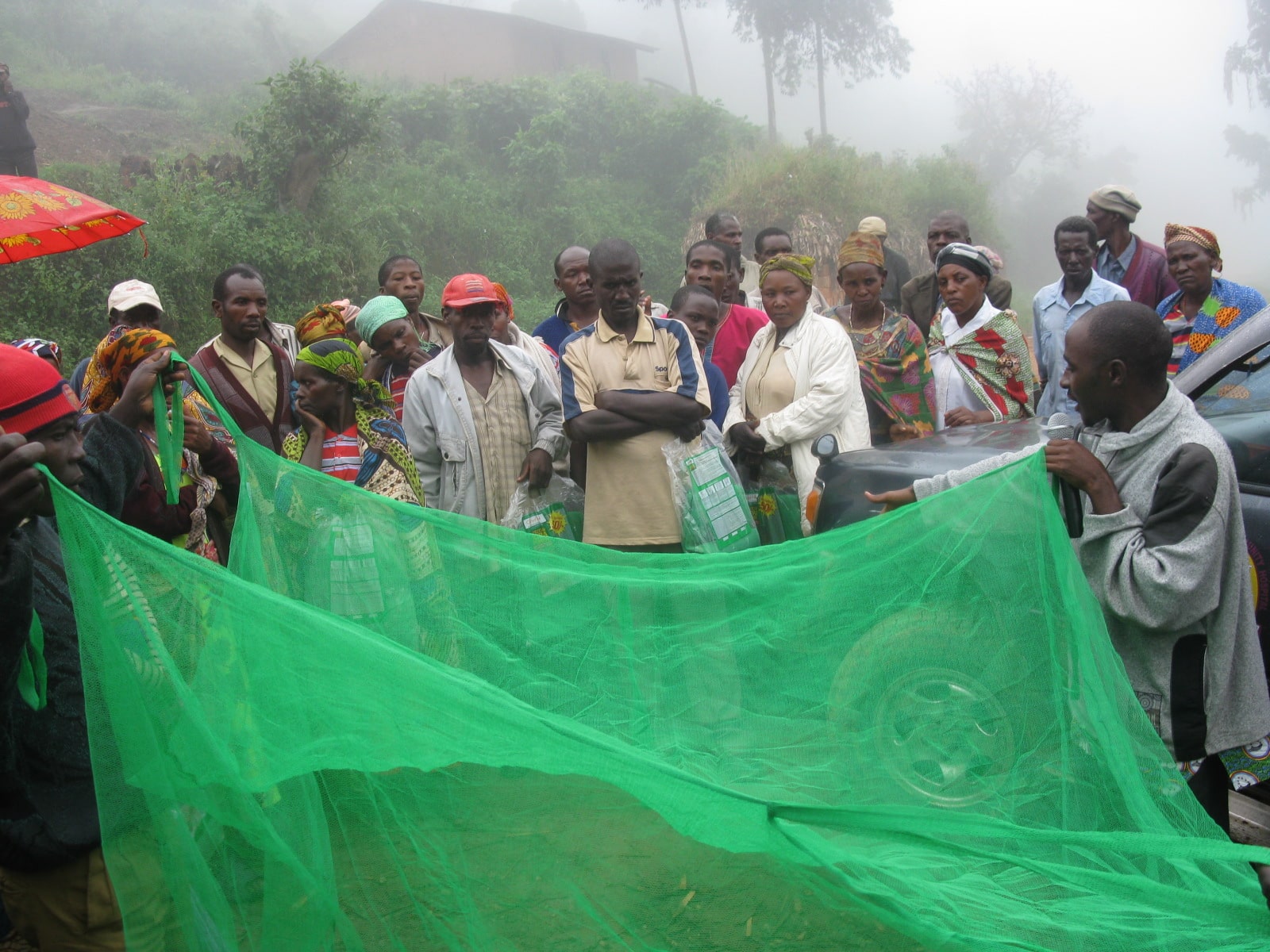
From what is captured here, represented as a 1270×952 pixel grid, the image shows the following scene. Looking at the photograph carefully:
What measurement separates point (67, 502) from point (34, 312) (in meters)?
11.2

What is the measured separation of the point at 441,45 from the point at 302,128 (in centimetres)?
2113

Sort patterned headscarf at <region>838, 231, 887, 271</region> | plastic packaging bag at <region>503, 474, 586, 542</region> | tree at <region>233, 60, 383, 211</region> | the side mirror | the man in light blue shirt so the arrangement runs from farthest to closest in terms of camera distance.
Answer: tree at <region>233, 60, 383, 211</region> → the man in light blue shirt → patterned headscarf at <region>838, 231, 887, 271</region> → plastic packaging bag at <region>503, 474, 586, 542</region> → the side mirror

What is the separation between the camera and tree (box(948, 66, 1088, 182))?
46125mm

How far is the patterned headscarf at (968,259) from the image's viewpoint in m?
5.14

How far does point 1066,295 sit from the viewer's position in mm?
5965

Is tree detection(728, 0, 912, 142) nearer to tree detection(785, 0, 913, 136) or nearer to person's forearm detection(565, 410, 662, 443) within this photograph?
tree detection(785, 0, 913, 136)

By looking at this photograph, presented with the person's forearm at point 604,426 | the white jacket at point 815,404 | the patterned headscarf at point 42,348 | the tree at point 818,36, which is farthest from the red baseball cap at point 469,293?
the tree at point 818,36

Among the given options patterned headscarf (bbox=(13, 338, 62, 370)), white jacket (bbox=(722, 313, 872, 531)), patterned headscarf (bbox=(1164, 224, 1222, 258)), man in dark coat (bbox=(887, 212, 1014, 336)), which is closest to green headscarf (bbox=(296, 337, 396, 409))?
patterned headscarf (bbox=(13, 338, 62, 370))

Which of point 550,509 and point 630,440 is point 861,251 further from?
point 550,509

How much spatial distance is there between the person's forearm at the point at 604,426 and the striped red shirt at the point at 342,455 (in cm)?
89

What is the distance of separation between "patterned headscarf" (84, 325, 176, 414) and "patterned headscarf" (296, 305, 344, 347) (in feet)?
2.83

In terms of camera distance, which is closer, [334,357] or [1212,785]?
[1212,785]

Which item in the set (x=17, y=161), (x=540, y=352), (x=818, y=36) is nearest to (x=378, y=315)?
(x=540, y=352)

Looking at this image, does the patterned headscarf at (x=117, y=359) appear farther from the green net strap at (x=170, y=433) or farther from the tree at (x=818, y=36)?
the tree at (x=818, y=36)
